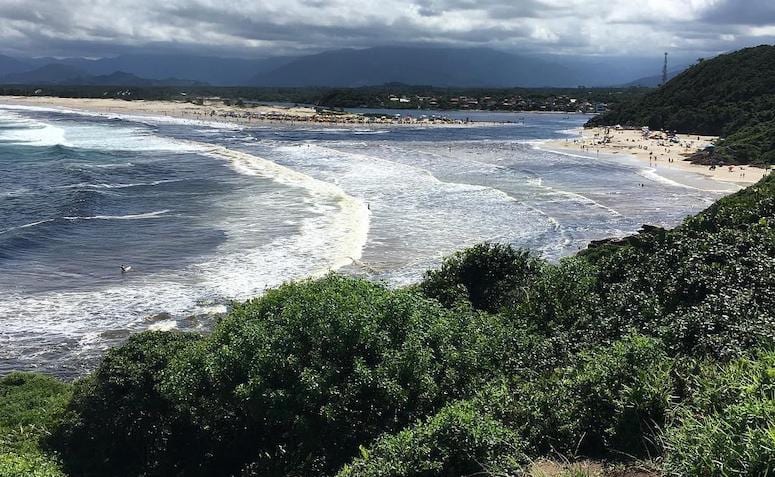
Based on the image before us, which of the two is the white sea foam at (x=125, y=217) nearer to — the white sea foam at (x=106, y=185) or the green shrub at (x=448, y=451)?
the white sea foam at (x=106, y=185)

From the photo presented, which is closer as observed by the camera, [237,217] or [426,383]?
[426,383]

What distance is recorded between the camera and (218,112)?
120625mm

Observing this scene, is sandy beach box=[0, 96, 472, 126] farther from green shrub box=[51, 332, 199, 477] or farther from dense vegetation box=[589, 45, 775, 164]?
green shrub box=[51, 332, 199, 477]

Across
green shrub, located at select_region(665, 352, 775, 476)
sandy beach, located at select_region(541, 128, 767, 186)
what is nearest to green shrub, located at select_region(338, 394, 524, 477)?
green shrub, located at select_region(665, 352, 775, 476)

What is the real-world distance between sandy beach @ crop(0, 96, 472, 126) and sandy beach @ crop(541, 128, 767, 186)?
3401 cm

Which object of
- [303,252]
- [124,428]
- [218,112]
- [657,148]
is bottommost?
[124,428]

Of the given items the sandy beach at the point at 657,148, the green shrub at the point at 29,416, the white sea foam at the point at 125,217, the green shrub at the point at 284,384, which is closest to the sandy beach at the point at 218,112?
the sandy beach at the point at 657,148

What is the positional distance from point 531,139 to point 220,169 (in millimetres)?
46881

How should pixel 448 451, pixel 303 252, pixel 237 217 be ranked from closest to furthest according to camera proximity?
pixel 448 451 < pixel 303 252 < pixel 237 217

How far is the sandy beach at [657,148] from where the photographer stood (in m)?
50.2

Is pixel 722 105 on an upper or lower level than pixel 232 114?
upper

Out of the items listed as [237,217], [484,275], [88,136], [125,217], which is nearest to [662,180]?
[237,217]

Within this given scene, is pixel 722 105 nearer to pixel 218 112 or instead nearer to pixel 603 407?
pixel 218 112

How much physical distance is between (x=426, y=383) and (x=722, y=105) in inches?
3582
